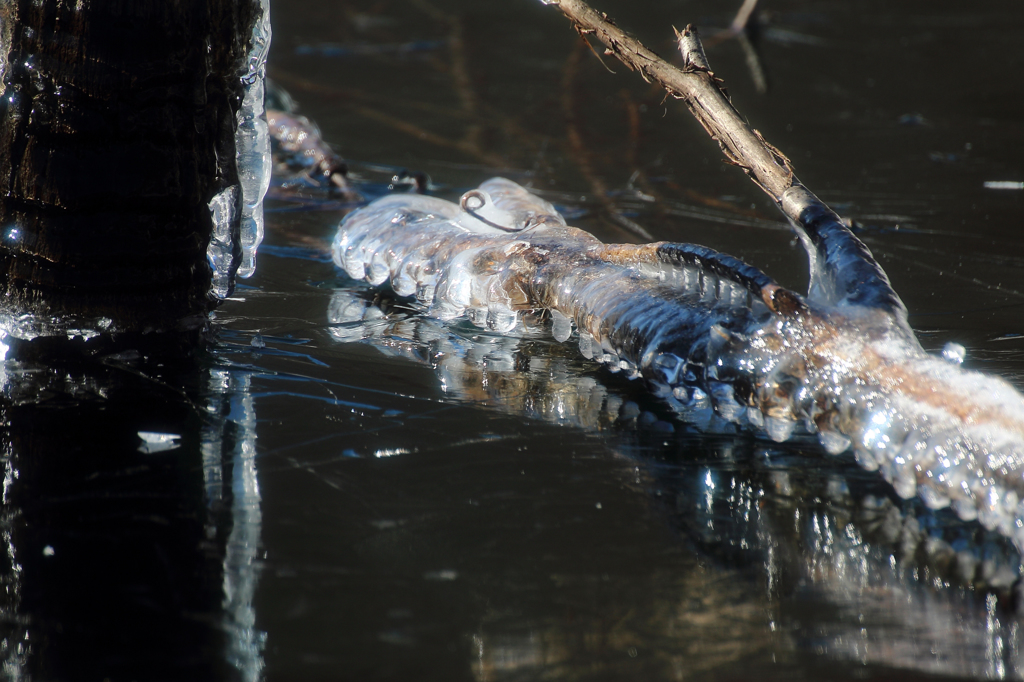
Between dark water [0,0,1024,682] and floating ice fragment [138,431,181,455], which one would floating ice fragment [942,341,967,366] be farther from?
floating ice fragment [138,431,181,455]

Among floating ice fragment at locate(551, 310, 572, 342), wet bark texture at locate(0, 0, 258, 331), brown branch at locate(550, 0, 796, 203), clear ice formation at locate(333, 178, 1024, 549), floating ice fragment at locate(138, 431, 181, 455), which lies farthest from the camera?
floating ice fragment at locate(551, 310, 572, 342)

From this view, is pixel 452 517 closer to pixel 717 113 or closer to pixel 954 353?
pixel 954 353

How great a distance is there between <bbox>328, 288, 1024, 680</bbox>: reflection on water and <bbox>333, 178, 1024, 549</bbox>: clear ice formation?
7cm

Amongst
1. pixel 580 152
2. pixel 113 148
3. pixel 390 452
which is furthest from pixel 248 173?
pixel 580 152

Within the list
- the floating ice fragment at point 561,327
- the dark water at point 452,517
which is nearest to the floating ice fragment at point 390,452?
the dark water at point 452,517

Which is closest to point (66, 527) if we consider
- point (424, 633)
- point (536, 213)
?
point (424, 633)

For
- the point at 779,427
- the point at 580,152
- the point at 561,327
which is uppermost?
the point at 580,152

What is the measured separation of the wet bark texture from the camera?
210cm

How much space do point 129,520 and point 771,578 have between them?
3.60 ft

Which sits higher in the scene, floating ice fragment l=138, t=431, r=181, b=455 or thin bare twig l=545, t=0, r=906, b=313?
thin bare twig l=545, t=0, r=906, b=313

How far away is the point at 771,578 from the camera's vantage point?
1.58 metres

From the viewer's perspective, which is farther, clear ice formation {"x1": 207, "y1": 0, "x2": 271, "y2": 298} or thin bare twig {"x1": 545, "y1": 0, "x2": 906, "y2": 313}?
clear ice formation {"x1": 207, "y1": 0, "x2": 271, "y2": 298}

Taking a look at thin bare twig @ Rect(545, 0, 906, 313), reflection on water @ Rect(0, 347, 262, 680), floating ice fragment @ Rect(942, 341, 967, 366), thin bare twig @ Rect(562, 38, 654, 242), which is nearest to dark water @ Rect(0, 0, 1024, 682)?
reflection on water @ Rect(0, 347, 262, 680)

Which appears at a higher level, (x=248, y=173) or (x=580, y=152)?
(x=580, y=152)
